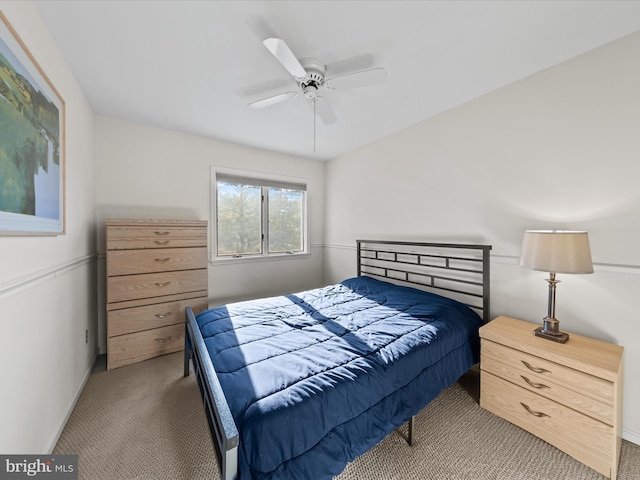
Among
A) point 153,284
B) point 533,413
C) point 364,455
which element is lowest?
point 364,455

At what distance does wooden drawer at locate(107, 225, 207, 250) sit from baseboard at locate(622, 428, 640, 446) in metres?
3.68

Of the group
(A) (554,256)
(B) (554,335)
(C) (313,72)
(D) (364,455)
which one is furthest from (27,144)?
(B) (554,335)

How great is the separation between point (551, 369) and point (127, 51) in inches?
134

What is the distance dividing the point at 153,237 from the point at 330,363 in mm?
2209

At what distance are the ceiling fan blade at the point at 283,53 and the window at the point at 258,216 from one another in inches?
84.0

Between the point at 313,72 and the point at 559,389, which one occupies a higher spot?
the point at 313,72

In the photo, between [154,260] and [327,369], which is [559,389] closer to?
[327,369]

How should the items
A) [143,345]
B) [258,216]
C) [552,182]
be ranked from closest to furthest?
[552,182], [143,345], [258,216]

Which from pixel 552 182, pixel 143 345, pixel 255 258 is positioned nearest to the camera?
pixel 552 182

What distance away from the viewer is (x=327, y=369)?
1.32 m

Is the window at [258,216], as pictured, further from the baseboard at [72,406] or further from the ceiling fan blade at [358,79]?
the ceiling fan blade at [358,79]

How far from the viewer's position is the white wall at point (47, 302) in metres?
1.10

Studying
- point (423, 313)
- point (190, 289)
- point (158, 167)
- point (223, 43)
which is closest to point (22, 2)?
point (223, 43)

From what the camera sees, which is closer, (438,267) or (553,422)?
(553,422)
